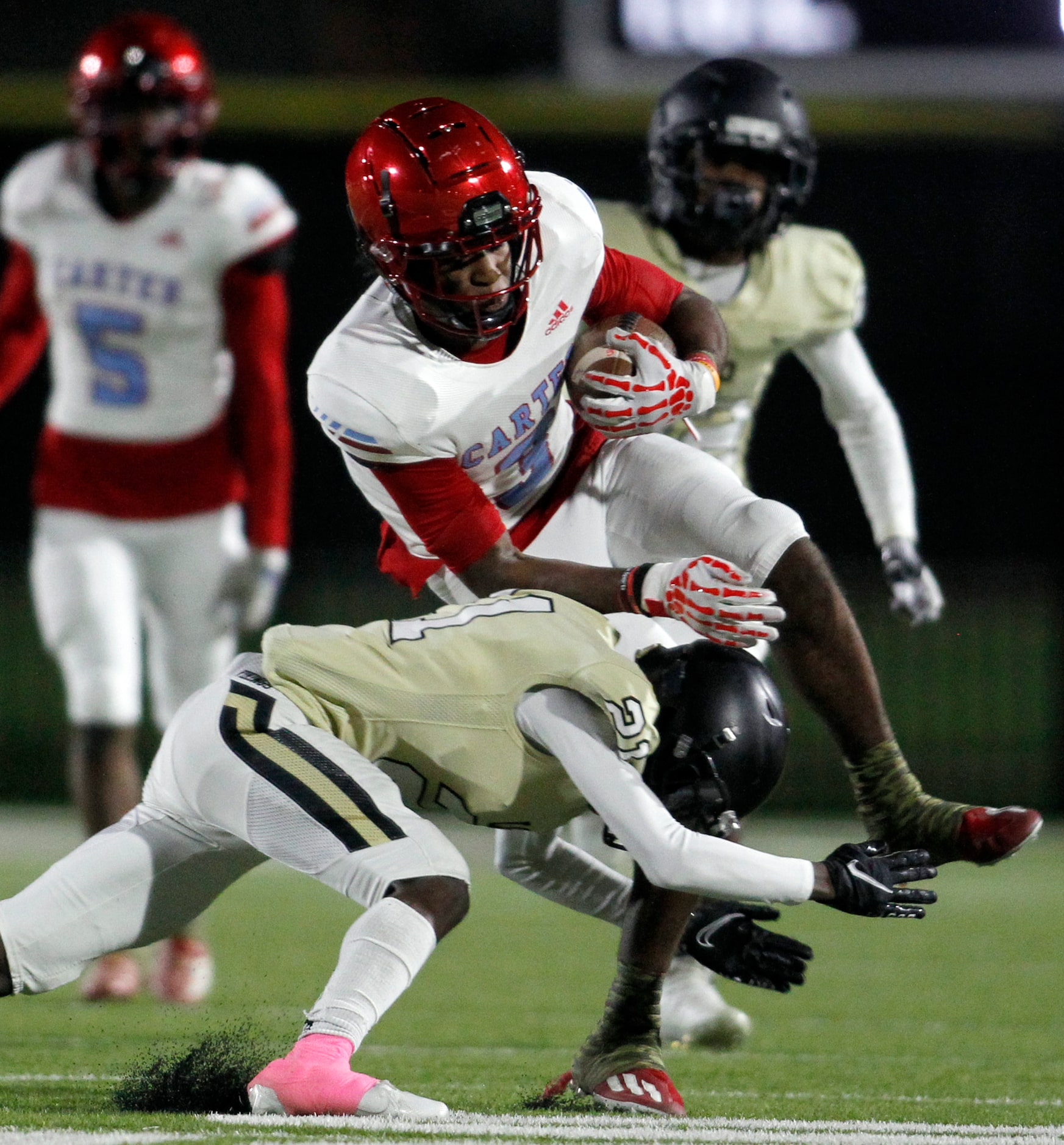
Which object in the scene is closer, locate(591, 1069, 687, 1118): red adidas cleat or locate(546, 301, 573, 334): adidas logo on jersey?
locate(591, 1069, 687, 1118): red adidas cleat

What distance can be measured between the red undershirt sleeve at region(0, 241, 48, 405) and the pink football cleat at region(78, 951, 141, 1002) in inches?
52.4

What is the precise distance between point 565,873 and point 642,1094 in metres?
0.46

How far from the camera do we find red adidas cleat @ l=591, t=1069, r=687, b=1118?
2607 mm

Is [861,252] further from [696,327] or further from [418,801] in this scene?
[418,801]

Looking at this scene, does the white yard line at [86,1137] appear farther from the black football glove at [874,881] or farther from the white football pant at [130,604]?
the white football pant at [130,604]

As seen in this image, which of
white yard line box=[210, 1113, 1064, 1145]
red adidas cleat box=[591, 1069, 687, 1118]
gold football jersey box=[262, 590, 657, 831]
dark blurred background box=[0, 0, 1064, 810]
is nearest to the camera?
white yard line box=[210, 1113, 1064, 1145]

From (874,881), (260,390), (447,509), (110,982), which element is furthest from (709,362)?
(110,982)

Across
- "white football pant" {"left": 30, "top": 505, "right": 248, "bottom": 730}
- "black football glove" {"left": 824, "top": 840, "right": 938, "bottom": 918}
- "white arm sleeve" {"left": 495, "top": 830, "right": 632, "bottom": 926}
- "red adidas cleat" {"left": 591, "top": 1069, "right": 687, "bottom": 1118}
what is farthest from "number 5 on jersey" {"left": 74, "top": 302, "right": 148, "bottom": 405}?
"black football glove" {"left": 824, "top": 840, "right": 938, "bottom": 918}

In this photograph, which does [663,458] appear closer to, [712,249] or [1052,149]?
[712,249]

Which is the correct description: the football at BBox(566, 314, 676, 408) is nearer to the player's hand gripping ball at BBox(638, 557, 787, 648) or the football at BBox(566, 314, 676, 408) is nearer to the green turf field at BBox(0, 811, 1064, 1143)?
the player's hand gripping ball at BBox(638, 557, 787, 648)

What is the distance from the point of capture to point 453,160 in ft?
9.20

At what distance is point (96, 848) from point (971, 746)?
22.8 feet

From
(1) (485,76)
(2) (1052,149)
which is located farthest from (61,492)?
(2) (1052,149)

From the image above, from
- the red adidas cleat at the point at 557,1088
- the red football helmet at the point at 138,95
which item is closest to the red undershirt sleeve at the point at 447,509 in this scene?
the red adidas cleat at the point at 557,1088
